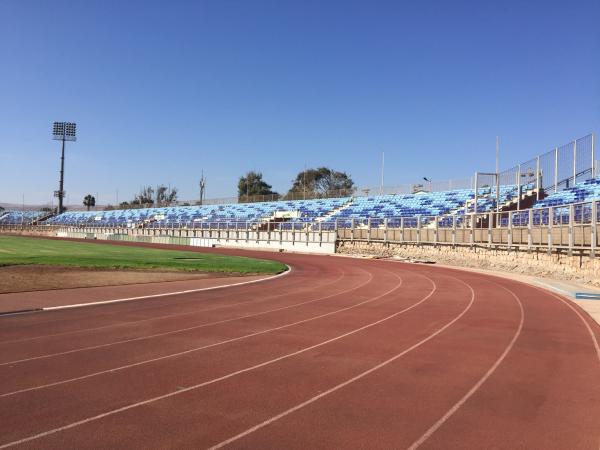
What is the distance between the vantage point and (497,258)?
24391 mm

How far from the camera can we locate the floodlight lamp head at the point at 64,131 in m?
102

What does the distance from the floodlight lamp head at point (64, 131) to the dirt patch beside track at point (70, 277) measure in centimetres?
9065

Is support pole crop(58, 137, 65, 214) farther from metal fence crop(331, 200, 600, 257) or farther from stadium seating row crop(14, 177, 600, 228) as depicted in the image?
metal fence crop(331, 200, 600, 257)

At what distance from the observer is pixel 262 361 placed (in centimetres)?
686

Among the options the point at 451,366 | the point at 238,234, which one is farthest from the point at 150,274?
the point at 238,234

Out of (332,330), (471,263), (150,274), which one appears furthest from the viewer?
(471,263)

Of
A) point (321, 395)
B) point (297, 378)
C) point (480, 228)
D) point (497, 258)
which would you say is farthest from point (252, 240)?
point (321, 395)

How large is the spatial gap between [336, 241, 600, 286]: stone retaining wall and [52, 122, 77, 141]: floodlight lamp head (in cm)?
8323

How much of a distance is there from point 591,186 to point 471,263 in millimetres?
6881

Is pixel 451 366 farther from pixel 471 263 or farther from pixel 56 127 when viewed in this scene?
pixel 56 127

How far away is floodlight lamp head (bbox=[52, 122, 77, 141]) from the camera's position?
101500 millimetres

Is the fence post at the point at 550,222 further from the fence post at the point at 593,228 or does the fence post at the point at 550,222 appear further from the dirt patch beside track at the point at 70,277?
the dirt patch beside track at the point at 70,277

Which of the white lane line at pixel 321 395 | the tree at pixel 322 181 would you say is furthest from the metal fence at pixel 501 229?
the tree at pixel 322 181

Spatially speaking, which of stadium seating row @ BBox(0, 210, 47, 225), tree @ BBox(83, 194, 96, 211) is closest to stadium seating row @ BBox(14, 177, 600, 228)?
stadium seating row @ BBox(0, 210, 47, 225)
